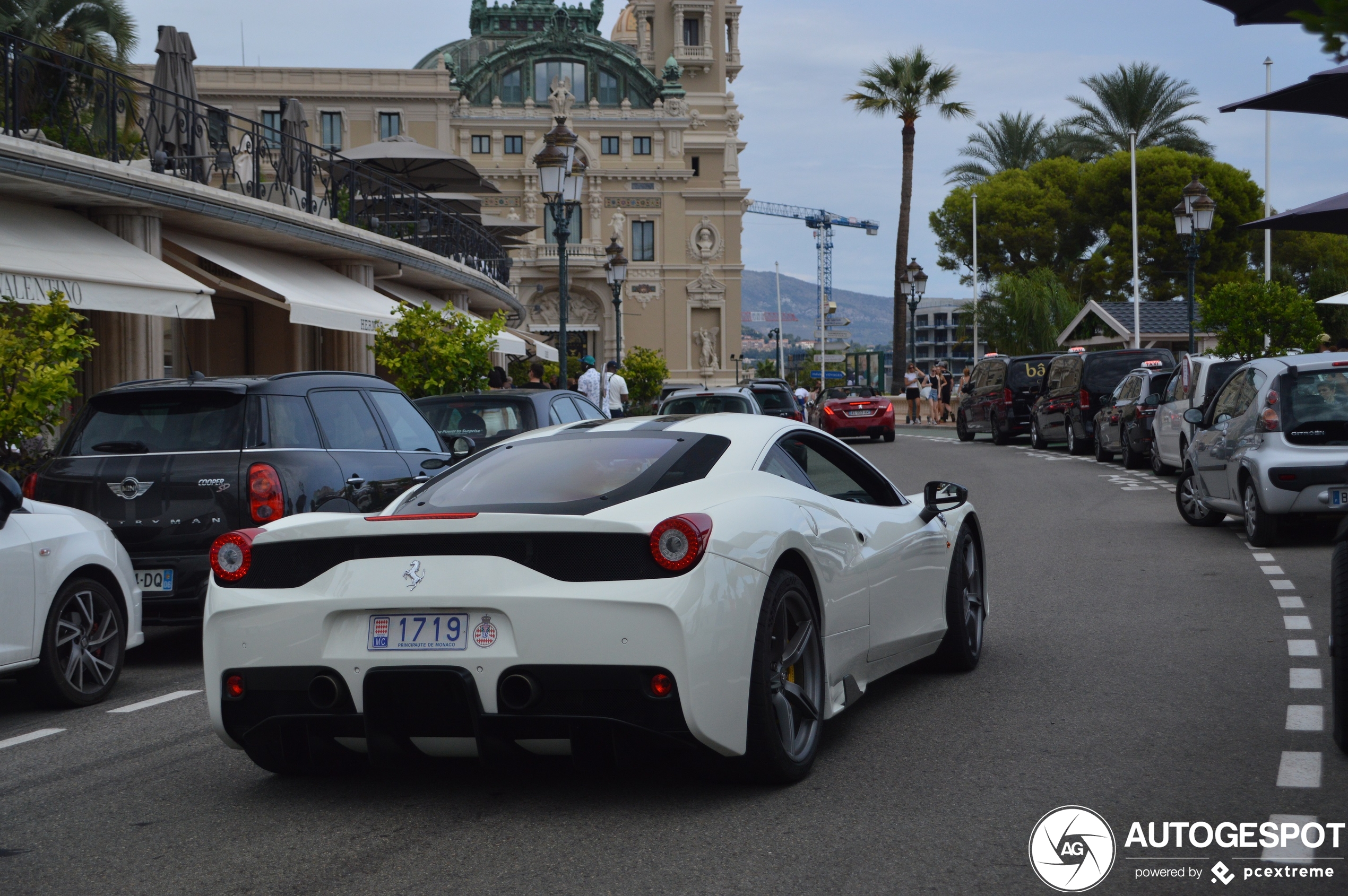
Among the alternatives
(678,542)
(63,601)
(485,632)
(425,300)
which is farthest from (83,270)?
(678,542)

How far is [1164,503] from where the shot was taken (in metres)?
17.9

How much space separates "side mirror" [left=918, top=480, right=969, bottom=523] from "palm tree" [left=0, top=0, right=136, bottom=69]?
104ft

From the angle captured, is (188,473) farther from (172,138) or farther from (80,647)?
(172,138)

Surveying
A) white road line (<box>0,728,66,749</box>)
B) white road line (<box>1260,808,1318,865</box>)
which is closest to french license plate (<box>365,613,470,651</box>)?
white road line (<box>1260,808,1318,865</box>)

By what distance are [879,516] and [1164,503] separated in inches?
492

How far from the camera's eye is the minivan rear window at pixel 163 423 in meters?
8.76

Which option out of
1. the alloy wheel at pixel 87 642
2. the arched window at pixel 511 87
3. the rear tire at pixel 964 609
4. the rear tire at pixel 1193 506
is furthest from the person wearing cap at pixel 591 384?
the arched window at pixel 511 87

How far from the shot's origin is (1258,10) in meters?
6.59

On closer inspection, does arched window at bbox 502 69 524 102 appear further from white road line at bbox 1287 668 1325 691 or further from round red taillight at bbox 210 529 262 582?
round red taillight at bbox 210 529 262 582

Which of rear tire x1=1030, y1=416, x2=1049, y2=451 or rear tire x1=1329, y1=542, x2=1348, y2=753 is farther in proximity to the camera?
rear tire x1=1030, y1=416, x2=1049, y2=451

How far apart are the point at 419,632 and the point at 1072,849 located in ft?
7.07

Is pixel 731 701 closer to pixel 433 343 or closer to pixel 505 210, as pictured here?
pixel 433 343

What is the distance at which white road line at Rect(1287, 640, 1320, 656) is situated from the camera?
7.80m

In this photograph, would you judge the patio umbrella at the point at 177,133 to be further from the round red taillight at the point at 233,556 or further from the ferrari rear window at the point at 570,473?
the round red taillight at the point at 233,556
